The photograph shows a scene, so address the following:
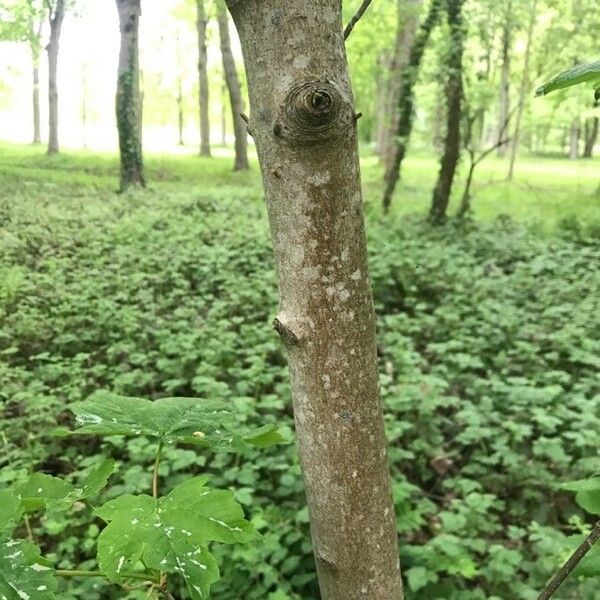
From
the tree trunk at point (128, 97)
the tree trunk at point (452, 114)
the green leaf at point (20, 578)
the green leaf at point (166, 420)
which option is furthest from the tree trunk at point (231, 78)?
the green leaf at point (20, 578)

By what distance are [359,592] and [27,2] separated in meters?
8.93

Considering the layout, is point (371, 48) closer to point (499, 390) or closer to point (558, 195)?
point (558, 195)

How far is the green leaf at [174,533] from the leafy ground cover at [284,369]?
540mm

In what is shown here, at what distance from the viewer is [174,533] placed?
775mm

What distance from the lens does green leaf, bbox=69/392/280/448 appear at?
3.02 ft

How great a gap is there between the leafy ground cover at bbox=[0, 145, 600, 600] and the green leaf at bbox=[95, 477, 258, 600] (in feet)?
1.77

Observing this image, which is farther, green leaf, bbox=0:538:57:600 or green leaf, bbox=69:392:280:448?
green leaf, bbox=69:392:280:448

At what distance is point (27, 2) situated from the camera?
752 centimetres

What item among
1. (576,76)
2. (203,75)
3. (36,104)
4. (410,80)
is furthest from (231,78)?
(576,76)

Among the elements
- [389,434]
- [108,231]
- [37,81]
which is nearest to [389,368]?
[389,434]

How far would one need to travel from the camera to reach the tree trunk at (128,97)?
9.64 meters

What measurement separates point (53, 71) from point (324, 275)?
40.4 ft

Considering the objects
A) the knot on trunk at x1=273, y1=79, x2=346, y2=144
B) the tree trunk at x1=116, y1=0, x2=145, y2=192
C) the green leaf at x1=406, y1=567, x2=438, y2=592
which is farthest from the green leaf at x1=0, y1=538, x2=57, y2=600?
the tree trunk at x1=116, y1=0, x2=145, y2=192

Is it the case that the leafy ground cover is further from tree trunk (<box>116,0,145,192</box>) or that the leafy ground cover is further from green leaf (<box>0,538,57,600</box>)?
tree trunk (<box>116,0,145,192</box>)
